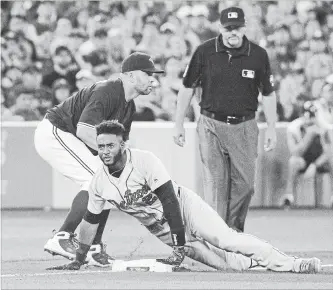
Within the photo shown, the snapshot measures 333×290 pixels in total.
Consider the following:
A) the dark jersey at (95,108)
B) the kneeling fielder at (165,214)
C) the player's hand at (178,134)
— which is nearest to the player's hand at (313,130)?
the player's hand at (178,134)

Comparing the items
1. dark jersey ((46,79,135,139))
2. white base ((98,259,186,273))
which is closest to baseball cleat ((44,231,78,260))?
white base ((98,259,186,273))

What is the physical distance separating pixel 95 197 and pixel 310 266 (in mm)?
1785

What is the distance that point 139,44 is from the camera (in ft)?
60.0

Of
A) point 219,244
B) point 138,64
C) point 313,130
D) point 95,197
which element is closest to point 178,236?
point 219,244

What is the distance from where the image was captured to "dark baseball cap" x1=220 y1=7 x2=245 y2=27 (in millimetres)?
9906

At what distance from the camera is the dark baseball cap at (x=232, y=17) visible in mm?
9906

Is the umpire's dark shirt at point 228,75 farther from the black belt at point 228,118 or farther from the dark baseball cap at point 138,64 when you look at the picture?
the dark baseball cap at point 138,64

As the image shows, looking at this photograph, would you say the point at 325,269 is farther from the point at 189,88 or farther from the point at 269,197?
the point at 269,197

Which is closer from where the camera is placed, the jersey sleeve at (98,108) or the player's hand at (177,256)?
the player's hand at (177,256)

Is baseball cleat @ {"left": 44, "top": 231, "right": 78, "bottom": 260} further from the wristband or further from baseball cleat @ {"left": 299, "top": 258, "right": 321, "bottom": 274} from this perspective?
baseball cleat @ {"left": 299, "top": 258, "right": 321, "bottom": 274}

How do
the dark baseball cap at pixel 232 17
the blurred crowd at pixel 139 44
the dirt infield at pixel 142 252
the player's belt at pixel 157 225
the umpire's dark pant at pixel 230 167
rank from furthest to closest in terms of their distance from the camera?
the blurred crowd at pixel 139 44 → the umpire's dark pant at pixel 230 167 → the dark baseball cap at pixel 232 17 → the player's belt at pixel 157 225 → the dirt infield at pixel 142 252

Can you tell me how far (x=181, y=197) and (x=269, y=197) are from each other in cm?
755

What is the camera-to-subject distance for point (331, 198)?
52.7ft

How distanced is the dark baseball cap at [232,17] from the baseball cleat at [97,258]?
8.06 ft
